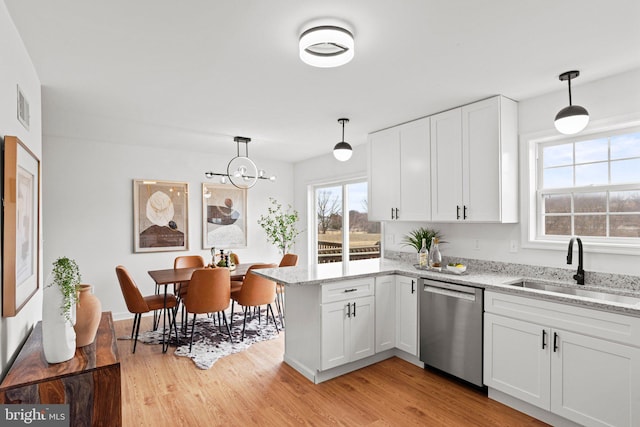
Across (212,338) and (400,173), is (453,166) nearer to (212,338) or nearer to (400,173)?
(400,173)

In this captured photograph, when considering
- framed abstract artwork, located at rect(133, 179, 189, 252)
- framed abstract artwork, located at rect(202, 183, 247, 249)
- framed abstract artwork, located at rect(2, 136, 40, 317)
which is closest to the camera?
framed abstract artwork, located at rect(2, 136, 40, 317)

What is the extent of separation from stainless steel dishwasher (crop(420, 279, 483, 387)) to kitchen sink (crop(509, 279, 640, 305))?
0.41 meters

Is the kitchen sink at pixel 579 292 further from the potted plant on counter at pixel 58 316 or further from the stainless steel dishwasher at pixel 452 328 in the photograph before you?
the potted plant on counter at pixel 58 316

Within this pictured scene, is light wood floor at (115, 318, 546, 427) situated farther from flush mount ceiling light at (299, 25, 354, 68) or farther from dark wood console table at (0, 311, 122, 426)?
flush mount ceiling light at (299, 25, 354, 68)

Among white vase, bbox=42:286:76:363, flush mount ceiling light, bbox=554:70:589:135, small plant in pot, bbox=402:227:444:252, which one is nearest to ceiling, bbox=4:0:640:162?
flush mount ceiling light, bbox=554:70:589:135

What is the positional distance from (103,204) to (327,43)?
4.25 metres

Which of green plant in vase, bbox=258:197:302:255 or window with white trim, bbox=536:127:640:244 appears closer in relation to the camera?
window with white trim, bbox=536:127:640:244

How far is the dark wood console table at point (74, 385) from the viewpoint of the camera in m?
1.54

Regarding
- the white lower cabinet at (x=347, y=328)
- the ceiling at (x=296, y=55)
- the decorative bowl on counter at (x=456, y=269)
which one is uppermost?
the ceiling at (x=296, y=55)

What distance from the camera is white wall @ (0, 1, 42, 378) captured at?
1651 millimetres

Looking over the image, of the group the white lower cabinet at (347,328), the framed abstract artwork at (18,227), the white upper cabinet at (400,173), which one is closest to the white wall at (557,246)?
the white upper cabinet at (400,173)

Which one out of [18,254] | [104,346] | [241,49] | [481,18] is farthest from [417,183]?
[18,254]

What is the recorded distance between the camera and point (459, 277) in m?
3.00

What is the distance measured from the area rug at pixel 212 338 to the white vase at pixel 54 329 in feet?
5.62
